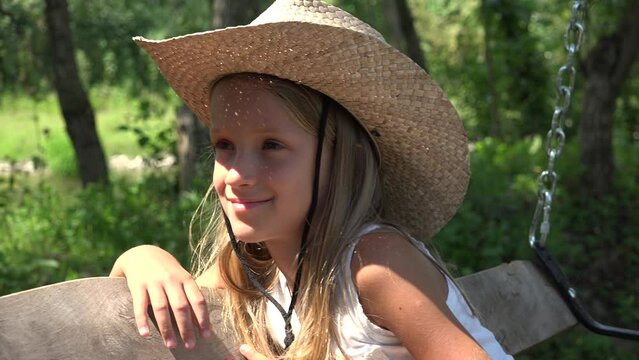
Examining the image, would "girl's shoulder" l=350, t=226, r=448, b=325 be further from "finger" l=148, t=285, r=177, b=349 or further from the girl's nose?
"finger" l=148, t=285, r=177, b=349

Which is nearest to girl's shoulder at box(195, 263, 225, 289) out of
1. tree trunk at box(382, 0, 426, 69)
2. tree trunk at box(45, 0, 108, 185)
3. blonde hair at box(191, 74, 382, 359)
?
blonde hair at box(191, 74, 382, 359)

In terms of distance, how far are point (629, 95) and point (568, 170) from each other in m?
5.35

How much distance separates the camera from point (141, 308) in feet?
5.92

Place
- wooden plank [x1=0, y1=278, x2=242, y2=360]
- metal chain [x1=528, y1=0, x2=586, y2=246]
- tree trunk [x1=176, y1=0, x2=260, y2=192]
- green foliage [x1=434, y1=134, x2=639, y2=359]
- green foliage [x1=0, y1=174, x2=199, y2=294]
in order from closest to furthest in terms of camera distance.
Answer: wooden plank [x1=0, y1=278, x2=242, y2=360]
metal chain [x1=528, y1=0, x2=586, y2=246]
green foliage [x1=0, y1=174, x2=199, y2=294]
green foliage [x1=434, y1=134, x2=639, y2=359]
tree trunk [x1=176, y1=0, x2=260, y2=192]

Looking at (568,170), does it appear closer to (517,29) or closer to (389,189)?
(517,29)

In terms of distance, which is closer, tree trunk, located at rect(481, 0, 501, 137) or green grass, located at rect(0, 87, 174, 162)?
tree trunk, located at rect(481, 0, 501, 137)

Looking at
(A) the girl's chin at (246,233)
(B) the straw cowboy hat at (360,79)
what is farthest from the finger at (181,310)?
(B) the straw cowboy hat at (360,79)

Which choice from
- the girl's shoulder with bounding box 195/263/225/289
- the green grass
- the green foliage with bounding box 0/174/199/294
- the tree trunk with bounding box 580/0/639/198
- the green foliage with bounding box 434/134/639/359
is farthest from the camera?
the green grass

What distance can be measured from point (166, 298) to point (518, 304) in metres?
1.25

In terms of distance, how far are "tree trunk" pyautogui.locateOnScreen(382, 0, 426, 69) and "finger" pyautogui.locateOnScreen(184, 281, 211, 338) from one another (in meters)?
5.17

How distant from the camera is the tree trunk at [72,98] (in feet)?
19.7

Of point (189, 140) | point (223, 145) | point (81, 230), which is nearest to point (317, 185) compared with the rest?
point (223, 145)

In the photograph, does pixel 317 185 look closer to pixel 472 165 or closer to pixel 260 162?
pixel 260 162

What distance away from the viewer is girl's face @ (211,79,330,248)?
73.3 inches
